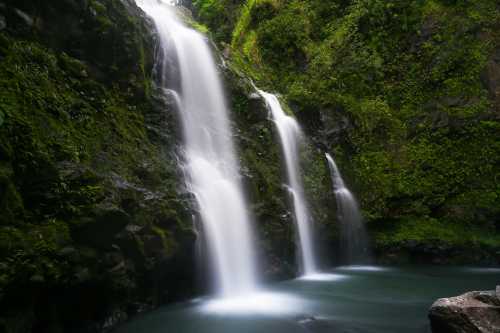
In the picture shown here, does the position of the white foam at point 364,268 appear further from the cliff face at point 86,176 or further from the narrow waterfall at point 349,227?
the cliff face at point 86,176

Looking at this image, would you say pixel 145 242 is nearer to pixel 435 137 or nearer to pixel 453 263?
pixel 453 263

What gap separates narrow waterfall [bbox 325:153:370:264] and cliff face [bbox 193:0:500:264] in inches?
19.4

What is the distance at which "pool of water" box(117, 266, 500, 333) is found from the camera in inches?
246

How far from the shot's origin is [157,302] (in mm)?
7273

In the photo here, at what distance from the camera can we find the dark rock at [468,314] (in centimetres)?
469

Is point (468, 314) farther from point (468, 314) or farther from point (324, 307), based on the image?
point (324, 307)

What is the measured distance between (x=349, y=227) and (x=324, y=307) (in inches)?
230

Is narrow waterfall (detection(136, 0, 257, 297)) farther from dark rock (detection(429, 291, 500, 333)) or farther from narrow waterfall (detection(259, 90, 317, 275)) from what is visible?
dark rock (detection(429, 291, 500, 333))

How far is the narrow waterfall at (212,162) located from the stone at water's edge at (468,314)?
4172 mm

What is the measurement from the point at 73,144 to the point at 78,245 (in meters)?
1.52

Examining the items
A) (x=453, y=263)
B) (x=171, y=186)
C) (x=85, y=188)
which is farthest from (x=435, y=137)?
(x=85, y=188)

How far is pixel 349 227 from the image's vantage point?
514 inches

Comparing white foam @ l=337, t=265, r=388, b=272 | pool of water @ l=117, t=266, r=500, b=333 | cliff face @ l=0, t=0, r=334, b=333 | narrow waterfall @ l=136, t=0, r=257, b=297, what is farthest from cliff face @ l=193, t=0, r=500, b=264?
cliff face @ l=0, t=0, r=334, b=333

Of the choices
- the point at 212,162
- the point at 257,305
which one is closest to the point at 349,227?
the point at 212,162
